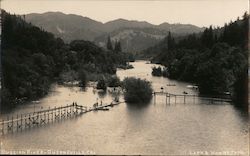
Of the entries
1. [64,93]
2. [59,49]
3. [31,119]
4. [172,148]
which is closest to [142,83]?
[64,93]

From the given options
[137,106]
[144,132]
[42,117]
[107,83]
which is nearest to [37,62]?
[107,83]

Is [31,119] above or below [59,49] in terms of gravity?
below

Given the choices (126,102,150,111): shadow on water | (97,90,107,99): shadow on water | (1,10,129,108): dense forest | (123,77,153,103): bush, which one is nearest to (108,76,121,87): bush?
(1,10,129,108): dense forest

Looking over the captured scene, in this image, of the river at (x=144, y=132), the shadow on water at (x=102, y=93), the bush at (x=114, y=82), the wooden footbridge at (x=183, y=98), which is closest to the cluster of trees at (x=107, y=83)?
the bush at (x=114, y=82)

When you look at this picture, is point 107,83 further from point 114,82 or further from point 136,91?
point 136,91

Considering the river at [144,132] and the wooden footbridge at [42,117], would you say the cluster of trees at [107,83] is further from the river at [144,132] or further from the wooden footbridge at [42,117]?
the wooden footbridge at [42,117]

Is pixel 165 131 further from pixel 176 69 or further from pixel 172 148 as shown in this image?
pixel 176 69
